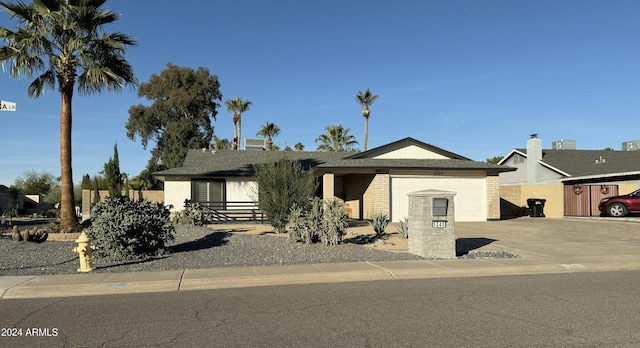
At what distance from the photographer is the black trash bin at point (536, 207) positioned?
2736 cm

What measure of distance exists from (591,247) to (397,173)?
1018 cm

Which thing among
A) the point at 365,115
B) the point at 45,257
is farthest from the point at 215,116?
the point at 45,257

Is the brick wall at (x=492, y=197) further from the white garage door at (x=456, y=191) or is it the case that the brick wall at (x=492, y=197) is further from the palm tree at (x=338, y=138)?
the palm tree at (x=338, y=138)

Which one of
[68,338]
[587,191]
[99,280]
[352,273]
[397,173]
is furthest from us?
[587,191]

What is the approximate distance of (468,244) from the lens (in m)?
15.0

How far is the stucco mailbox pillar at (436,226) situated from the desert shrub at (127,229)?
21.2ft

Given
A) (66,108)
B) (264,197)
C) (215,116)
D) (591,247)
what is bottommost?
(591,247)

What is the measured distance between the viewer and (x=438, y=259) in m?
11.9

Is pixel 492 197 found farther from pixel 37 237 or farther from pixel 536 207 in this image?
pixel 37 237

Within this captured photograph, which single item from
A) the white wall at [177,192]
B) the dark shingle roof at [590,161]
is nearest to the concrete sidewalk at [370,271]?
the white wall at [177,192]

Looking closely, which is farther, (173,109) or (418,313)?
(173,109)

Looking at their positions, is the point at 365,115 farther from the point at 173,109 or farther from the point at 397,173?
the point at 397,173

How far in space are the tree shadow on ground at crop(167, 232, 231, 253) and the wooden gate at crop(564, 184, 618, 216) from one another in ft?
70.8

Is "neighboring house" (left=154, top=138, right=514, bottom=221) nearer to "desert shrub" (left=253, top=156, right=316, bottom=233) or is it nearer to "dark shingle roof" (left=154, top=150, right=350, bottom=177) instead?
"dark shingle roof" (left=154, top=150, right=350, bottom=177)
